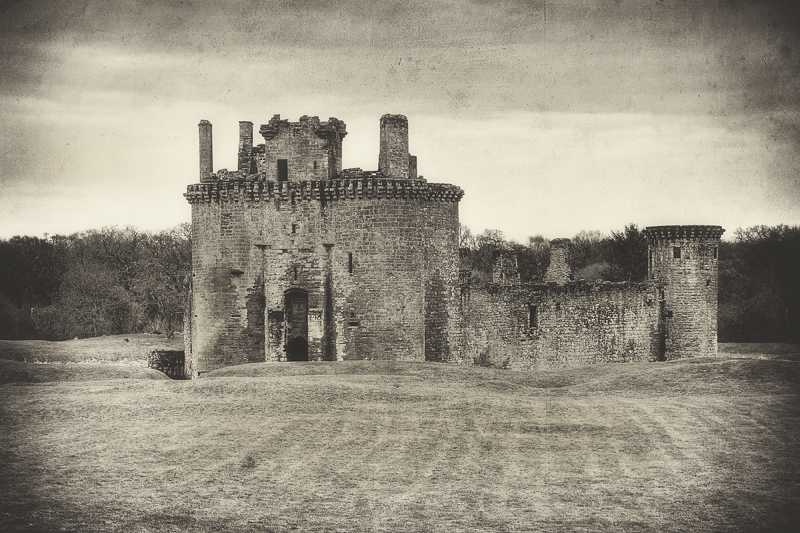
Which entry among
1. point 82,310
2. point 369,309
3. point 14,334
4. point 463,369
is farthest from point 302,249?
point 82,310

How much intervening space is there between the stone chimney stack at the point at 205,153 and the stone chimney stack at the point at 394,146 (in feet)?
25.6

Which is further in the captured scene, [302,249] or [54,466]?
[302,249]

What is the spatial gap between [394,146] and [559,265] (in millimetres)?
10099

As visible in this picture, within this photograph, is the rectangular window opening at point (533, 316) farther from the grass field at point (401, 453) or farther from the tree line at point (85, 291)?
the tree line at point (85, 291)

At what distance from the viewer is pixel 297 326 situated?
38.6 metres

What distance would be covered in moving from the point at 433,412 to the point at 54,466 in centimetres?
1017

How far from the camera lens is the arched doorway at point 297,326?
126 feet

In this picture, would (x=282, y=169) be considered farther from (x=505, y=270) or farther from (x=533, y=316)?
(x=533, y=316)

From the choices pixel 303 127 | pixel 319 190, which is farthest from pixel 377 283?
pixel 303 127

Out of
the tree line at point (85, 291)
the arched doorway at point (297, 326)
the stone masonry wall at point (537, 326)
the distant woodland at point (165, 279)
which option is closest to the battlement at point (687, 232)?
the stone masonry wall at point (537, 326)

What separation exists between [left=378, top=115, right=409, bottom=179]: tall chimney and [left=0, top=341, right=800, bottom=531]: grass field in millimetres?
10095

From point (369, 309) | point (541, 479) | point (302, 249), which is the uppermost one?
point (302, 249)

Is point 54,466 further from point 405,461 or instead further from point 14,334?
point 14,334

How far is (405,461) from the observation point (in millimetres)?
20250
